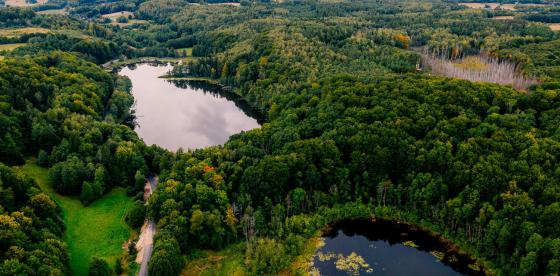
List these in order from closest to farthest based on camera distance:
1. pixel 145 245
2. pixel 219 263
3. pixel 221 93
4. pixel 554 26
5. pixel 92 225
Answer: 1. pixel 219 263
2. pixel 145 245
3. pixel 92 225
4. pixel 221 93
5. pixel 554 26

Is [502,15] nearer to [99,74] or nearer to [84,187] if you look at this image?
[99,74]

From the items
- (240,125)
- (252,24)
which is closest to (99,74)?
(240,125)

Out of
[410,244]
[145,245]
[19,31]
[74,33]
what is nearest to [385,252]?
[410,244]

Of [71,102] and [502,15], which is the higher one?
[502,15]

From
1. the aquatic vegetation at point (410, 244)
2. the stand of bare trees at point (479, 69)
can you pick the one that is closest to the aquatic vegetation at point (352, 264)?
the aquatic vegetation at point (410, 244)

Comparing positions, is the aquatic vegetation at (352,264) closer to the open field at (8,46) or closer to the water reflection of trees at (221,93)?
the water reflection of trees at (221,93)

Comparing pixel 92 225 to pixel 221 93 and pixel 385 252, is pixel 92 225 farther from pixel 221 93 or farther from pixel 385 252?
pixel 221 93
